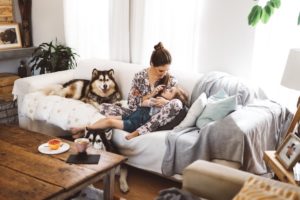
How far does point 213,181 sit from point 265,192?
33 centimetres

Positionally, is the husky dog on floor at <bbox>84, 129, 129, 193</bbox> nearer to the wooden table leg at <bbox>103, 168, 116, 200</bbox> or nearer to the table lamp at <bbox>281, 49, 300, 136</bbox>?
the wooden table leg at <bbox>103, 168, 116, 200</bbox>

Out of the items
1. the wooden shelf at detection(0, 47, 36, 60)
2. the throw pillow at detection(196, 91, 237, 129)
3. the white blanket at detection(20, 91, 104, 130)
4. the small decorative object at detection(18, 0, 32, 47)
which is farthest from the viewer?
the small decorative object at detection(18, 0, 32, 47)

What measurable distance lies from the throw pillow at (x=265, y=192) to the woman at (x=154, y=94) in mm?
1333

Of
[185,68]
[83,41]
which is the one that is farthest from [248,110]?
[83,41]

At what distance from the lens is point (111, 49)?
12.3ft

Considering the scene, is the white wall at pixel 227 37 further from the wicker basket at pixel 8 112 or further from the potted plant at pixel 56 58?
the wicker basket at pixel 8 112

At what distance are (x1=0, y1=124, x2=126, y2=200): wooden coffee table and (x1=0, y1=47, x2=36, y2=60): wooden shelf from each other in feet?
6.65

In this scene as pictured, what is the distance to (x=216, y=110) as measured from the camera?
2.52m

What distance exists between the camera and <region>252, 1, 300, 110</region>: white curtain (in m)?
2.77

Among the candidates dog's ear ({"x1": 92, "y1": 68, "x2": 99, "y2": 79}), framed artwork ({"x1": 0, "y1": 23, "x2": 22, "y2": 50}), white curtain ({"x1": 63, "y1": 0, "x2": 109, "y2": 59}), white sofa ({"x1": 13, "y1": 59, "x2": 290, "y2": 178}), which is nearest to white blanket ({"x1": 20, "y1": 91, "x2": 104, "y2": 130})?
white sofa ({"x1": 13, "y1": 59, "x2": 290, "y2": 178})

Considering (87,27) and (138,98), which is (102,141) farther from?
(87,27)

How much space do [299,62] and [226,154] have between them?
2.44 feet

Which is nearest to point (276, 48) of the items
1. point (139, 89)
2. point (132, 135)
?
point (139, 89)

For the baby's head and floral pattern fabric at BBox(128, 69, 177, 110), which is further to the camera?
floral pattern fabric at BBox(128, 69, 177, 110)
